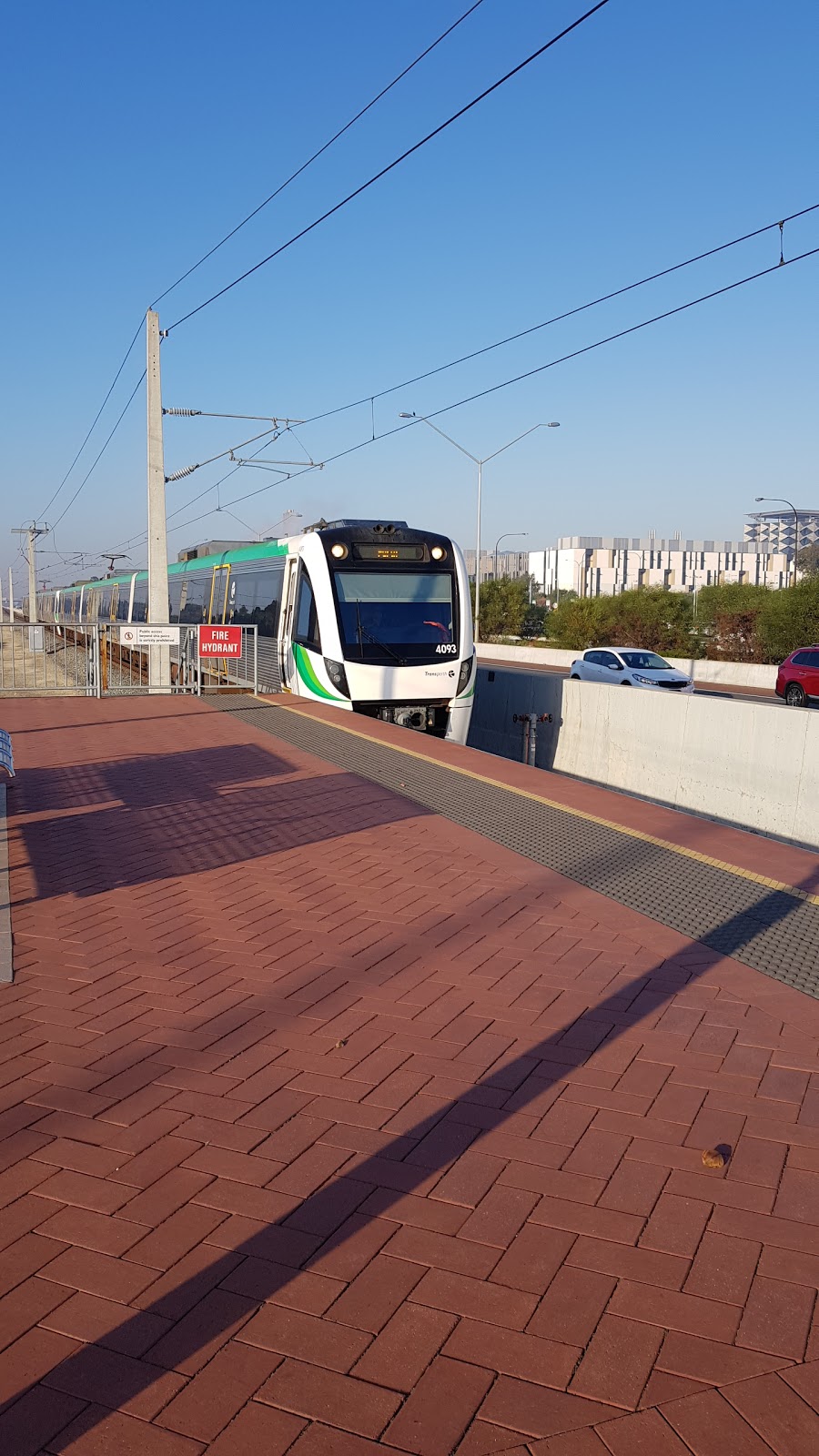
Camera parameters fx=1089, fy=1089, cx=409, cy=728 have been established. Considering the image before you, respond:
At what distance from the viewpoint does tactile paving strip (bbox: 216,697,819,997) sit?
18.7 feet

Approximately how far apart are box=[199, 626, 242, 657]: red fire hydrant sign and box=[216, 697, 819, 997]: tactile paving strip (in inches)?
276

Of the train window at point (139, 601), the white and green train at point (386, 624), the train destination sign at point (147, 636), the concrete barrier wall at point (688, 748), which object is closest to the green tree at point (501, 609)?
the train window at point (139, 601)

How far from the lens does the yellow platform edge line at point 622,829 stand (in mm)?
6832

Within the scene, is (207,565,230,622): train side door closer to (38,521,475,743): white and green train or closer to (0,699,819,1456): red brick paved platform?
(38,521,475,743): white and green train

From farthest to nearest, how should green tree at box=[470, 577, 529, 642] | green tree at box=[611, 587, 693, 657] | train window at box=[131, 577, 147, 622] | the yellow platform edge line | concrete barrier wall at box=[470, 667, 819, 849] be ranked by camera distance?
green tree at box=[470, 577, 529, 642], green tree at box=[611, 587, 693, 657], train window at box=[131, 577, 147, 622], concrete barrier wall at box=[470, 667, 819, 849], the yellow platform edge line

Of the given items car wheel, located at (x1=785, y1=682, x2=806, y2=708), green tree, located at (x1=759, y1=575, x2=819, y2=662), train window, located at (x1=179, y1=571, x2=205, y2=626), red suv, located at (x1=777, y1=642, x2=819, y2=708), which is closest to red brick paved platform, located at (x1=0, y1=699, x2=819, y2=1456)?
train window, located at (x1=179, y1=571, x2=205, y2=626)

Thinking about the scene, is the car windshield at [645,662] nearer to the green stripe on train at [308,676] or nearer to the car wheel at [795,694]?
the car wheel at [795,694]

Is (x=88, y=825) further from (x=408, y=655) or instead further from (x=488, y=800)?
(x=408, y=655)

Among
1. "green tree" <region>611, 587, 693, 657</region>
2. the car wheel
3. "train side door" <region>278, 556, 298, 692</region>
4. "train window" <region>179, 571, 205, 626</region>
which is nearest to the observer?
"train side door" <region>278, 556, 298, 692</region>

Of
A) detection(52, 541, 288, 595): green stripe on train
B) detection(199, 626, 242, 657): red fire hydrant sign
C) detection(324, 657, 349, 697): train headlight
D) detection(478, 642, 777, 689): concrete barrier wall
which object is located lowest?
detection(478, 642, 777, 689): concrete barrier wall

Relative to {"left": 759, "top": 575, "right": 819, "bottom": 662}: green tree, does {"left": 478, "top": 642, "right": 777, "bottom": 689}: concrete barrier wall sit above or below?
below

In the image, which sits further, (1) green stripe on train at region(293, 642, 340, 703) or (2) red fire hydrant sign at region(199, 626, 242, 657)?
(2) red fire hydrant sign at region(199, 626, 242, 657)

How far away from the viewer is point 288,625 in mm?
17188

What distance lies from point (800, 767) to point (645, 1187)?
8.71 metres
